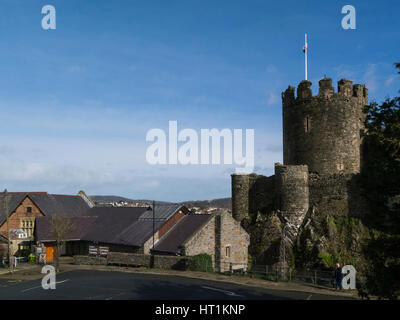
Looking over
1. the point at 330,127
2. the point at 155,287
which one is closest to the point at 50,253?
the point at 155,287

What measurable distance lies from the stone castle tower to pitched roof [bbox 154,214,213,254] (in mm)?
4955

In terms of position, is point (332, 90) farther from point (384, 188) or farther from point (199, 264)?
point (384, 188)

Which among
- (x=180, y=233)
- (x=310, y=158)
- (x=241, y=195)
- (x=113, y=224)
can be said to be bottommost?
(x=180, y=233)

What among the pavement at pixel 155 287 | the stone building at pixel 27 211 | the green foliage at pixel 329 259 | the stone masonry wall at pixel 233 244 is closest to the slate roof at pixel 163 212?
the stone masonry wall at pixel 233 244

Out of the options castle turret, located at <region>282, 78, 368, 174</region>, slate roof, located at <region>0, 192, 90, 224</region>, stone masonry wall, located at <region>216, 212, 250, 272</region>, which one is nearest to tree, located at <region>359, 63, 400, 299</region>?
stone masonry wall, located at <region>216, 212, 250, 272</region>

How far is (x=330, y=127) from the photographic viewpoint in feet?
120

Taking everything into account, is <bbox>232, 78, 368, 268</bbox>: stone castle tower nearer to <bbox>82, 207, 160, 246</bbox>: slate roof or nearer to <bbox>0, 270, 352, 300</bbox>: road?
<bbox>82, 207, 160, 246</bbox>: slate roof

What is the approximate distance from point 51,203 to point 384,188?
1740 inches

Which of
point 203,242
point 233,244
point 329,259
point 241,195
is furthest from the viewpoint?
point 241,195

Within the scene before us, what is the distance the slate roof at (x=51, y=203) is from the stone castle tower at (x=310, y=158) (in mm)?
23400

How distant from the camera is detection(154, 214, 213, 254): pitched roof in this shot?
109 feet

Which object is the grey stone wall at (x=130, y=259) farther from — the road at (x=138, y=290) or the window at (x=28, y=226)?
the window at (x=28, y=226)
